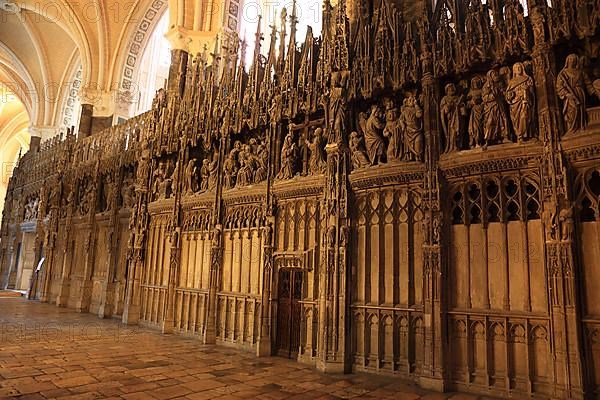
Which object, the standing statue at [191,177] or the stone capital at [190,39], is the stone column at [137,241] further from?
the stone capital at [190,39]

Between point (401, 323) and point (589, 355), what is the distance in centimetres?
265

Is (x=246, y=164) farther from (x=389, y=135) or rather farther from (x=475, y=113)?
(x=475, y=113)

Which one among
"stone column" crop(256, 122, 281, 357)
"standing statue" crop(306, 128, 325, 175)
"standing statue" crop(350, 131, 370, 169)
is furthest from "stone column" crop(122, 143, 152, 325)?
"standing statue" crop(350, 131, 370, 169)

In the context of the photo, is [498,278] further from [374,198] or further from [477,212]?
[374,198]

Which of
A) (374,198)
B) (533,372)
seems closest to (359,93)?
(374,198)

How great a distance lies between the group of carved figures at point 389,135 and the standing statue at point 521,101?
149 centimetres

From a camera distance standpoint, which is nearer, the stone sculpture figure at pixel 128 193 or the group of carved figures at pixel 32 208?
the stone sculpture figure at pixel 128 193

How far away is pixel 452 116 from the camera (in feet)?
22.7

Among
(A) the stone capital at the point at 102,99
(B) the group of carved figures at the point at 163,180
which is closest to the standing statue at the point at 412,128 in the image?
(B) the group of carved figures at the point at 163,180

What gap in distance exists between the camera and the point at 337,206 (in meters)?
7.67

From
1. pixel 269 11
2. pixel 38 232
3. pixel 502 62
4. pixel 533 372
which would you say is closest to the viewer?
pixel 533 372

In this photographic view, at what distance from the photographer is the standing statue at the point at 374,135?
7641mm

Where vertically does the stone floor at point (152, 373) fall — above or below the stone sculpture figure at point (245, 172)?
below

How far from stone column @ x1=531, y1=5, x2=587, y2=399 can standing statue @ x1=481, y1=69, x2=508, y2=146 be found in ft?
1.69
